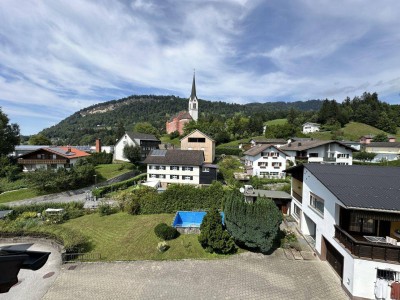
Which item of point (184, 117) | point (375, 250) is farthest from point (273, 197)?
point (184, 117)

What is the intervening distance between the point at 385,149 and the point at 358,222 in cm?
6466

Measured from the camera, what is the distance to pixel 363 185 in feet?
45.2

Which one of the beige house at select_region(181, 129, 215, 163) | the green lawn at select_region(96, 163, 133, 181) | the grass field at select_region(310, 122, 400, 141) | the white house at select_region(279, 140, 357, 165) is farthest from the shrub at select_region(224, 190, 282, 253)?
the grass field at select_region(310, 122, 400, 141)

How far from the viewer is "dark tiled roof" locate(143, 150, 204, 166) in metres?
38.0

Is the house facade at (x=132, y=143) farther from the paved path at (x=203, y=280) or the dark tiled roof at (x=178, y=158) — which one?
the paved path at (x=203, y=280)

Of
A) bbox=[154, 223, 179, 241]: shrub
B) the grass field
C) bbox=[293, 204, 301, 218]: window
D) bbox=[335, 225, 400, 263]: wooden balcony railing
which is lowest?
bbox=[154, 223, 179, 241]: shrub

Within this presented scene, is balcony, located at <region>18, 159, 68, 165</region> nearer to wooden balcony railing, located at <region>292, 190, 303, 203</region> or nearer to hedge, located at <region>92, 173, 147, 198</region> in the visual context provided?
hedge, located at <region>92, 173, 147, 198</region>

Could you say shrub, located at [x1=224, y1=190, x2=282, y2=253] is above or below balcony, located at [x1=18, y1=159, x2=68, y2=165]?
below

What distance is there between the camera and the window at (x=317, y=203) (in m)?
16.7

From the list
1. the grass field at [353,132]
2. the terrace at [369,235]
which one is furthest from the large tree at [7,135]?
the grass field at [353,132]

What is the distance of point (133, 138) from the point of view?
59.0 meters

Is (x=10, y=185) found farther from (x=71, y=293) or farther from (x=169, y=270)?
(x=169, y=270)

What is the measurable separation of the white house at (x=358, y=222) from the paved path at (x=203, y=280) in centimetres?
133

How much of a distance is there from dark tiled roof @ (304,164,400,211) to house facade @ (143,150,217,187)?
21807 millimetres
